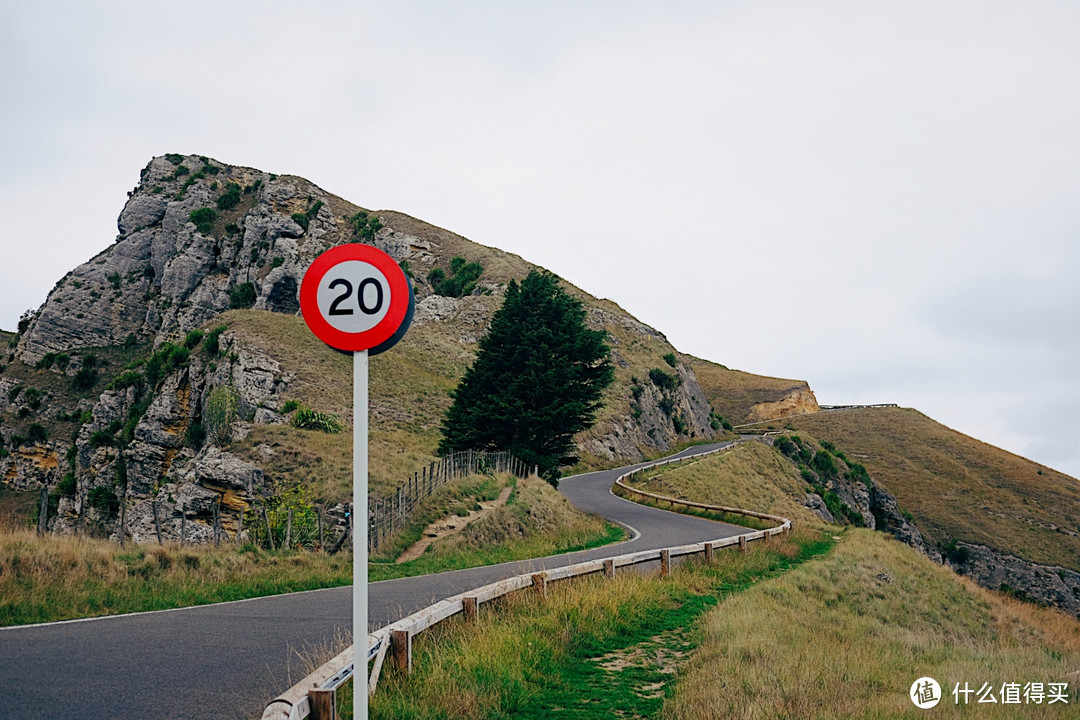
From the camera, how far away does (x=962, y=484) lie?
262ft

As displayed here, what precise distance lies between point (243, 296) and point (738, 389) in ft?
262

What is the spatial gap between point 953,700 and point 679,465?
44.6 meters

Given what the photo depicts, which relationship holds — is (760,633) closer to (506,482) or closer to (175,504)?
(506,482)

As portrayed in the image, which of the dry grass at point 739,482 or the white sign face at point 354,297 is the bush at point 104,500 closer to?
the dry grass at point 739,482

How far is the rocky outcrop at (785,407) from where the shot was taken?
369 ft

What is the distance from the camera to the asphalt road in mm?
5867

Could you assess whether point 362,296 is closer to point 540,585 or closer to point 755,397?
point 540,585

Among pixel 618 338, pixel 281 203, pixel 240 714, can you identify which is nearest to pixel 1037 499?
pixel 618 338

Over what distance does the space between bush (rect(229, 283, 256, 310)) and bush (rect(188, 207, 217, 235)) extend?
1529cm

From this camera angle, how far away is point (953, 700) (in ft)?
24.5

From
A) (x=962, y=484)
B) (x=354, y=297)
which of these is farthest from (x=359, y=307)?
(x=962, y=484)

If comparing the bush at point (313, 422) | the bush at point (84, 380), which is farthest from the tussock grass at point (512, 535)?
the bush at point (84, 380)

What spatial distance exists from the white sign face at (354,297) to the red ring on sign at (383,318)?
2 cm

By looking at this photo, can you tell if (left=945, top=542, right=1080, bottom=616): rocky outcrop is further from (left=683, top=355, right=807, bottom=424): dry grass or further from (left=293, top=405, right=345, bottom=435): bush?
(left=293, top=405, right=345, bottom=435): bush
